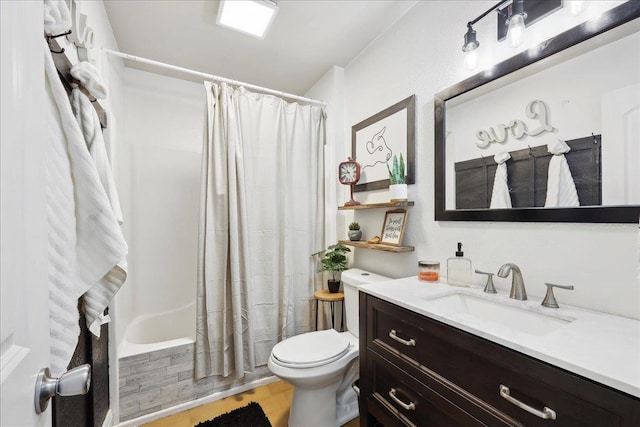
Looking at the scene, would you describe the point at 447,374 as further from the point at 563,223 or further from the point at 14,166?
the point at 14,166

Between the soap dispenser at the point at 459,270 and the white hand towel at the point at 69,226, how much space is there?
4.46ft

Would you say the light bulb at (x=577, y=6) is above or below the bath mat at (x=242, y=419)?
above

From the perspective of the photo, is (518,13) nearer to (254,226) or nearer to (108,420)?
(254,226)

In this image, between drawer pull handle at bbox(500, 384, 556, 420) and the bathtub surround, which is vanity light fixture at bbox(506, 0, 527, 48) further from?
the bathtub surround

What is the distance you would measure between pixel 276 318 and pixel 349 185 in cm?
116

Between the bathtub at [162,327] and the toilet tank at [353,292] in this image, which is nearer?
the toilet tank at [353,292]

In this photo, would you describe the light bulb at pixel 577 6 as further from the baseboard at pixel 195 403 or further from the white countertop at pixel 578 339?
the baseboard at pixel 195 403

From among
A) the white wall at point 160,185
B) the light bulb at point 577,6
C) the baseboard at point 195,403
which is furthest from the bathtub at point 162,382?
Result: the light bulb at point 577,6

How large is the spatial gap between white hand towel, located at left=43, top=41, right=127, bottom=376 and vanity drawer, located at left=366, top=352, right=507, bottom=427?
1047mm

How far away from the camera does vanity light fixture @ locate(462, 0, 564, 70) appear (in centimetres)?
102

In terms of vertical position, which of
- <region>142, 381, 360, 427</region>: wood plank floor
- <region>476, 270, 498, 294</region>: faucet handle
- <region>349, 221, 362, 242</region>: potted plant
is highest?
<region>349, 221, 362, 242</region>: potted plant

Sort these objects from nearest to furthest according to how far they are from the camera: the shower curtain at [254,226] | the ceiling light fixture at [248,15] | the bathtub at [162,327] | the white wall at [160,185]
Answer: the ceiling light fixture at [248,15] → the shower curtain at [254,226] → the bathtub at [162,327] → the white wall at [160,185]

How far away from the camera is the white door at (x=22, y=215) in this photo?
0.35 metres

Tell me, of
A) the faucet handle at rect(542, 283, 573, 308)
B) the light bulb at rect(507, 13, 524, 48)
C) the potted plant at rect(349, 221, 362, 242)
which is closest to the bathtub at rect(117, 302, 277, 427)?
the potted plant at rect(349, 221, 362, 242)
